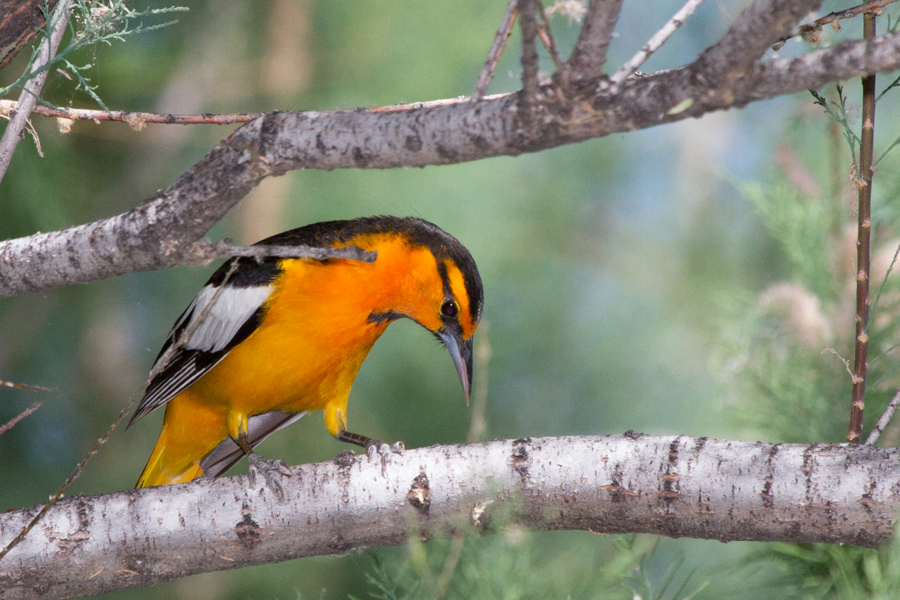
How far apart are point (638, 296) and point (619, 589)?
6.94 ft

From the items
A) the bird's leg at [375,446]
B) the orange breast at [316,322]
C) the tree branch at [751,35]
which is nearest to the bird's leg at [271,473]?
the bird's leg at [375,446]

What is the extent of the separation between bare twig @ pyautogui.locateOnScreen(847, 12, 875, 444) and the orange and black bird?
0.96m

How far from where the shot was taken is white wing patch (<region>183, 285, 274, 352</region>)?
1.97m

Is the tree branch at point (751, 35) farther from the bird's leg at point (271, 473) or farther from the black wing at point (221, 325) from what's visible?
the black wing at point (221, 325)

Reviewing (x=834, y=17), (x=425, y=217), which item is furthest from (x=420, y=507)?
(x=425, y=217)

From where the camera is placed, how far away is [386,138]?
1.08 m

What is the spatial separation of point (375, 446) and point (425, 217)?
4.71ft

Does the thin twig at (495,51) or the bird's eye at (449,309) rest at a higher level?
the thin twig at (495,51)

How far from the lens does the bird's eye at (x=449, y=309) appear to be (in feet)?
6.61

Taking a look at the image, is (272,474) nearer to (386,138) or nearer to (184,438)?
(386,138)

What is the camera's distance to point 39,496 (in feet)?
9.07

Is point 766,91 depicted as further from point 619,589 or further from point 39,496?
point 39,496

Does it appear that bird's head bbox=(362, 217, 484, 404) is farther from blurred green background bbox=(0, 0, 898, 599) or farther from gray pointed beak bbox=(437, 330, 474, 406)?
blurred green background bbox=(0, 0, 898, 599)

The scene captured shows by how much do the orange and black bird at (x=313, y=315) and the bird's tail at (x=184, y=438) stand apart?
89 mm
